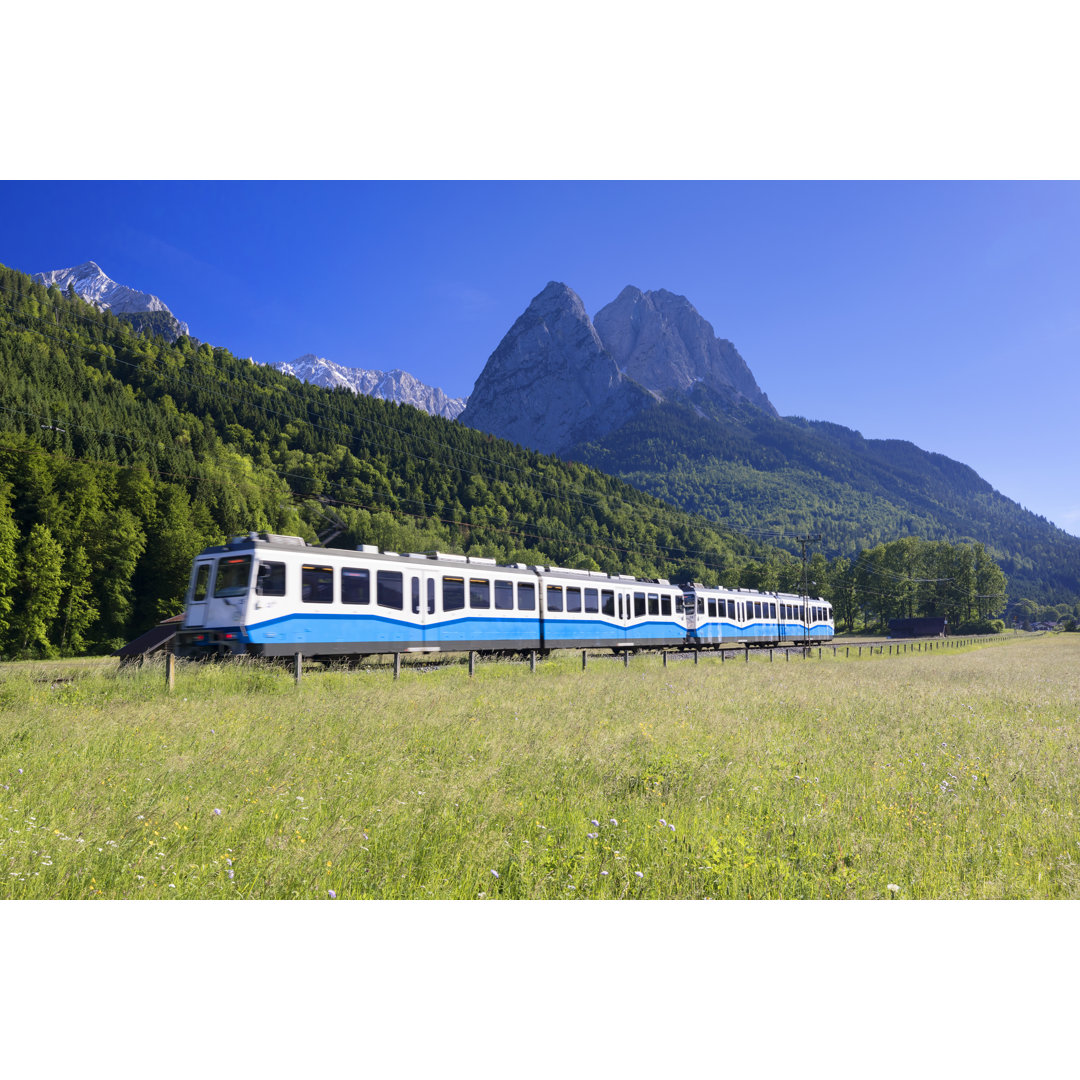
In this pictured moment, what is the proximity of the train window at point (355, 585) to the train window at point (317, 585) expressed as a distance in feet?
1.27

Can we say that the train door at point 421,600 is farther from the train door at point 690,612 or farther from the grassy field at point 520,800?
the train door at point 690,612

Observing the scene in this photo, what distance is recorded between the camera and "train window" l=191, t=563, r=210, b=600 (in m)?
17.3

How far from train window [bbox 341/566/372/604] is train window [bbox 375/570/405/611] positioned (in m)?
0.32

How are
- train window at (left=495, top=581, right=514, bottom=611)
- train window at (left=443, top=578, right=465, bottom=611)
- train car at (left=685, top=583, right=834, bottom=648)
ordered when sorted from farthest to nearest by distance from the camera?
train car at (left=685, top=583, right=834, bottom=648) < train window at (left=495, top=581, right=514, bottom=611) < train window at (left=443, top=578, right=465, bottom=611)

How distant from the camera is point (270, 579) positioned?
16.4m

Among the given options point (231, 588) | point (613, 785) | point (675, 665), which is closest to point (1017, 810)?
point (613, 785)

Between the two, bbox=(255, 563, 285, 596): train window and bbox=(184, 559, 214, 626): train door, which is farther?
bbox=(184, 559, 214, 626): train door

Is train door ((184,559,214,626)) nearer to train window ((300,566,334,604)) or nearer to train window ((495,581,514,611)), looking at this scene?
train window ((300,566,334,604))

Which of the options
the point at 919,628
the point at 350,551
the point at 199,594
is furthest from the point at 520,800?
the point at 919,628

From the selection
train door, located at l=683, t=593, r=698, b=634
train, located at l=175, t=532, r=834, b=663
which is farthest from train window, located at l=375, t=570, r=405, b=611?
train door, located at l=683, t=593, r=698, b=634

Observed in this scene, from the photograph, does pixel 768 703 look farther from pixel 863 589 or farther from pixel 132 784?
pixel 863 589

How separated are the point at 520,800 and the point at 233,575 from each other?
521 inches

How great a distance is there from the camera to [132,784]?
6.11m

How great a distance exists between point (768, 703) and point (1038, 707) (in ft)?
16.8
